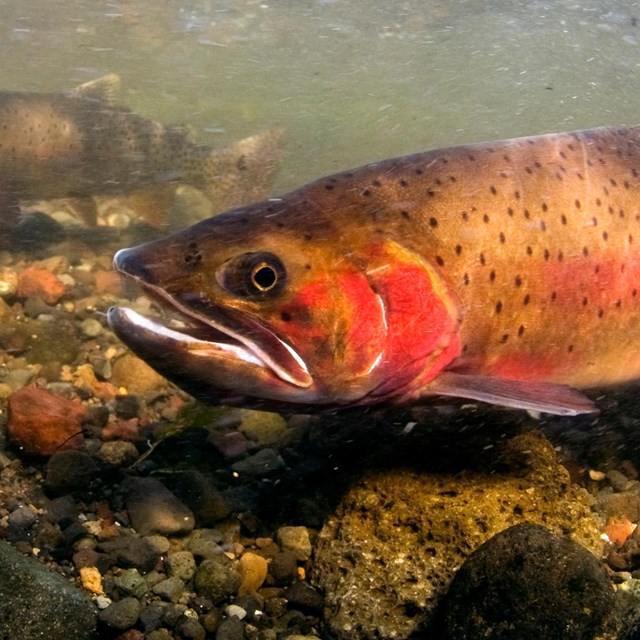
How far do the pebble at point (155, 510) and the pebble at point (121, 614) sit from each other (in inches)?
21.0

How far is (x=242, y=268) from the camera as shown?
8.54ft

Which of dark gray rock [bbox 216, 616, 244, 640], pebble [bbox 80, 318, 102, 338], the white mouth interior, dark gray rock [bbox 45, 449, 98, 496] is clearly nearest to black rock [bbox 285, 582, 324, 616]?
dark gray rock [bbox 216, 616, 244, 640]

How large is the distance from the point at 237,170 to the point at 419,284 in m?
9.65

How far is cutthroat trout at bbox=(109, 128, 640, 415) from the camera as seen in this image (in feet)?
8.44

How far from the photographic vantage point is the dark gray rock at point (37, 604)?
2369mm

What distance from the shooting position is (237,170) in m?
12.0

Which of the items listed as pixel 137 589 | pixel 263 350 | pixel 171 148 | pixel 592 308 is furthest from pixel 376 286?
pixel 171 148

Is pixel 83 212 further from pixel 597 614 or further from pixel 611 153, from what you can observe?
pixel 597 614

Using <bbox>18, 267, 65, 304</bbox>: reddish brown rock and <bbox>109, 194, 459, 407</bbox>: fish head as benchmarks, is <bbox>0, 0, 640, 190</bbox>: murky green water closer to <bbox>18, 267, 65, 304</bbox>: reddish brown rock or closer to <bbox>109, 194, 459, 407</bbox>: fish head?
<bbox>18, 267, 65, 304</bbox>: reddish brown rock

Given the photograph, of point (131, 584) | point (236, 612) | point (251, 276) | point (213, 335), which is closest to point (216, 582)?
point (236, 612)

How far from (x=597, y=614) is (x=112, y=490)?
91.4 inches

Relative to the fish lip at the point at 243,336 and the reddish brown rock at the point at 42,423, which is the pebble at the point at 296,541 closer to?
the fish lip at the point at 243,336

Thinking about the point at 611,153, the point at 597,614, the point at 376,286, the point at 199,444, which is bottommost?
A: the point at 199,444

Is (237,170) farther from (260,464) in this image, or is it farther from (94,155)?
(260,464)
